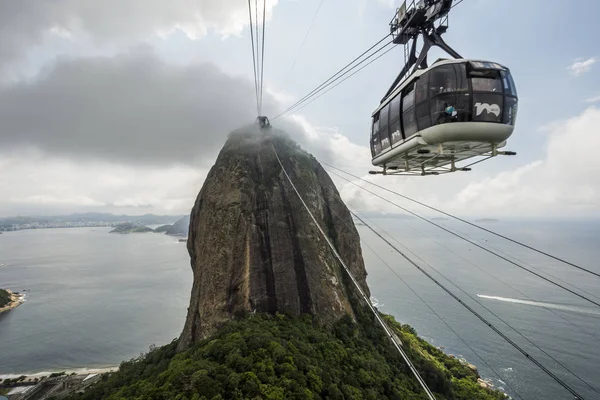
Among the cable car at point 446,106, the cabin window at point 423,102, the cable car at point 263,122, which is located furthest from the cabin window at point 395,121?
the cable car at point 263,122

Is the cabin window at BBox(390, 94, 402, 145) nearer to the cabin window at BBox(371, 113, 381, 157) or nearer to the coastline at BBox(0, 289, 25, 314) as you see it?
the cabin window at BBox(371, 113, 381, 157)

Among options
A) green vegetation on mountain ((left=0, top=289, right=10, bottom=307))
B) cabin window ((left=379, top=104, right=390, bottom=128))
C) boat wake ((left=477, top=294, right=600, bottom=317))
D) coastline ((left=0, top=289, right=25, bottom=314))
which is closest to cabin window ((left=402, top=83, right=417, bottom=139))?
cabin window ((left=379, top=104, right=390, bottom=128))

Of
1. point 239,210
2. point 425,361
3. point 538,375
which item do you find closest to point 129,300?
point 239,210

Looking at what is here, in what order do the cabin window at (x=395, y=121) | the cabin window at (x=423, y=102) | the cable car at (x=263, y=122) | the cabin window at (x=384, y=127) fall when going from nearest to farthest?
the cabin window at (x=423, y=102) < the cabin window at (x=395, y=121) < the cabin window at (x=384, y=127) < the cable car at (x=263, y=122)

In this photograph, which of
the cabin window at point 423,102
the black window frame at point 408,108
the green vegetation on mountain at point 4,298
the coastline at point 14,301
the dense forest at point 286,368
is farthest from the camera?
the green vegetation on mountain at point 4,298

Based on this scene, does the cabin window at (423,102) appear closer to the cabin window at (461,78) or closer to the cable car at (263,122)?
the cabin window at (461,78)

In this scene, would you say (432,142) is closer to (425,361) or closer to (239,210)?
(239,210)
